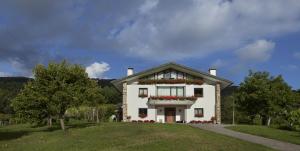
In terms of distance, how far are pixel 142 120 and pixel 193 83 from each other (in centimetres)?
815

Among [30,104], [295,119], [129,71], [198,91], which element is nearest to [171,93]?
[198,91]

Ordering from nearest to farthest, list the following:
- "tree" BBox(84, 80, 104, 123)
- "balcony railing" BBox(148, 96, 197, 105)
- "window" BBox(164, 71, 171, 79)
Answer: "tree" BBox(84, 80, 104, 123), "balcony railing" BBox(148, 96, 197, 105), "window" BBox(164, 71, 171, 79)

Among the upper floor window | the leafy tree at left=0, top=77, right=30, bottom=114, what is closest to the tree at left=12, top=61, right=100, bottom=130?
the upper floor window

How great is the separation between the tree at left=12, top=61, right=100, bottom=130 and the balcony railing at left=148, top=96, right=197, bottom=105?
59.4ft

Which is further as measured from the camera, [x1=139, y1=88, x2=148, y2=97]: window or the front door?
the front door

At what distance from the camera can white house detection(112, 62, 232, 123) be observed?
58.6m

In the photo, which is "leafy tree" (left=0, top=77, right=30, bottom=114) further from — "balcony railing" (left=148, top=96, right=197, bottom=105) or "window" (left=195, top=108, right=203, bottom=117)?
"window" (left=195, top=108, right=203, bottom=117)

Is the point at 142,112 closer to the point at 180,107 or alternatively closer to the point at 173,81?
the point at 180,107

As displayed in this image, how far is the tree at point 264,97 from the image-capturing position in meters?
53.7

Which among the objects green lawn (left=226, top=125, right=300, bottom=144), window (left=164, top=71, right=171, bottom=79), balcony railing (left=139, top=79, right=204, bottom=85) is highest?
window (left=164, top=71, right=171, bottom=79)

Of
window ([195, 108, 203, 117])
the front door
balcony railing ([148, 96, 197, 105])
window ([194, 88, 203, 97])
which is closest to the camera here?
balcony railing ([148, 96, 197, 105])

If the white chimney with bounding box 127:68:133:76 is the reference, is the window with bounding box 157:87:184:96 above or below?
below

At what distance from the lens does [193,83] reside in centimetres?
5919

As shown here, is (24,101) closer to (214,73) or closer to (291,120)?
(291,120)
